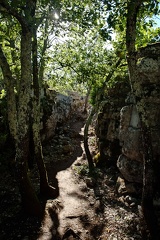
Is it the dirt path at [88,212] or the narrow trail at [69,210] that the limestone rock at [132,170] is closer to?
the dirt path at [88,212]

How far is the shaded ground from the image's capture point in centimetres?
960

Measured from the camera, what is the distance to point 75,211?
12.0m

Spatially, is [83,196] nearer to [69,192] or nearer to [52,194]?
[69,192]

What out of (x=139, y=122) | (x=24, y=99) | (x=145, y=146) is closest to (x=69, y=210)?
(x=145, y=146)

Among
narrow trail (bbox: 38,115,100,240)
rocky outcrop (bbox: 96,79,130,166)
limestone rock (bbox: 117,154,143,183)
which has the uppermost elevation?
rocky outcrop (bbox: 96,79,130,166)

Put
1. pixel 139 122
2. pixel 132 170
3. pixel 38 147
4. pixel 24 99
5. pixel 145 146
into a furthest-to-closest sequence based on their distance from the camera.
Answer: pixel 132 170
pixel 139 122
pixel 38 147
pixel 24 99
pixel 145 146

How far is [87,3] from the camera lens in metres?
9.83

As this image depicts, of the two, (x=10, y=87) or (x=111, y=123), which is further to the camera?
(x=111, y=123)

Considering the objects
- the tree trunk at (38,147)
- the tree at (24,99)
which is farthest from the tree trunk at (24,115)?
the tree trunk at (38,147)

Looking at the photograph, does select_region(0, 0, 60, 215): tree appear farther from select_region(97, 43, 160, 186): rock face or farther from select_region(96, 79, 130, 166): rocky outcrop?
select_region(96, 79, 130, 166): rocky outcrop

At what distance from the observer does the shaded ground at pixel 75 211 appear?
9.60m

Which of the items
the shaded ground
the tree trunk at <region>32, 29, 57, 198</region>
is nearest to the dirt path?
the shaded ground

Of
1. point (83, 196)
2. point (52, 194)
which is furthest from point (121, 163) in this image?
point (52, 194)

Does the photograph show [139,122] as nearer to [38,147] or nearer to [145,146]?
[145,146]
